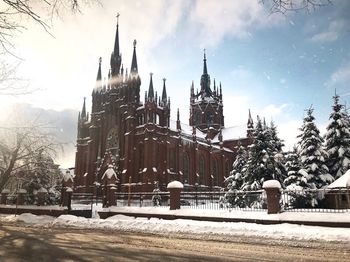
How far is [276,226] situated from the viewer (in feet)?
39.7

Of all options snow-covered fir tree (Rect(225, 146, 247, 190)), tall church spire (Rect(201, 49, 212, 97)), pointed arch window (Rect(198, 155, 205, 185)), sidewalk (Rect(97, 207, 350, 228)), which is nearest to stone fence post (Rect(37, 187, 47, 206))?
sidewalk (Rect(97, 207, 350, 228))

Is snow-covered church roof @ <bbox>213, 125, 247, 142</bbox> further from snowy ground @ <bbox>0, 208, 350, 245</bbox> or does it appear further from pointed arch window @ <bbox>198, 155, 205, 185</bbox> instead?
snowy ground @ <bbox>0, 208, 350, 245</bbox>

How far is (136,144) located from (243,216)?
3061cm

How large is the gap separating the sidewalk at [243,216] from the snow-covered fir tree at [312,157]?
1157 cm

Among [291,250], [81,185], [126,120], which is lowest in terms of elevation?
[291,250]

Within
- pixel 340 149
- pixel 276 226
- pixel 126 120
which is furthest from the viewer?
pixel 126 120

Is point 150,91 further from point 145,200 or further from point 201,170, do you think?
point 145,200

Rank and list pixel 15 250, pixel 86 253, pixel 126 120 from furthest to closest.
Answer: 1. pixel 126 120
2. pixel 15 250
3. pixel 86 253

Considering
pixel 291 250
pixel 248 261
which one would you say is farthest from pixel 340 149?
pixel 248 261

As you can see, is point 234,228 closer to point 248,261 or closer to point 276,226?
point 276,226

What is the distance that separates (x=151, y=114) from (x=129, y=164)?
7122 millimetres

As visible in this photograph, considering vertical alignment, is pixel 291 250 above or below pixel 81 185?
below

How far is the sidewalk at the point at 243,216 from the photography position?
11.8 meters

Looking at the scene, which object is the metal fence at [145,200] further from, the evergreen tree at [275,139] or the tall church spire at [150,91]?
the tall church spire at [150,91]
